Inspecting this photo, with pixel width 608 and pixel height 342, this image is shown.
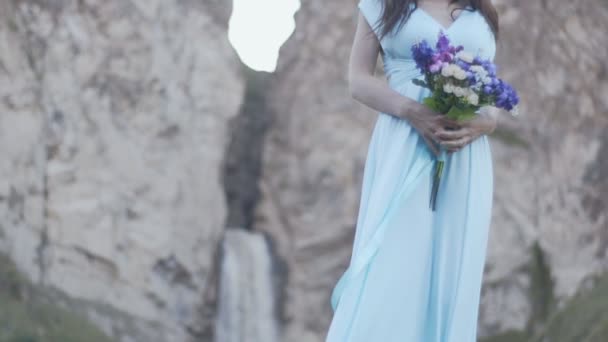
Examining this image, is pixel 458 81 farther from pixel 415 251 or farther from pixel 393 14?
pixel 415 251

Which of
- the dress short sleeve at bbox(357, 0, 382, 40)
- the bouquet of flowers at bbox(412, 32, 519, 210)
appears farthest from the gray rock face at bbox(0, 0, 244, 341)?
the bouquet of flowers at bbox(412, 32, 519, 210)

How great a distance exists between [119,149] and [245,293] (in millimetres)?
2325

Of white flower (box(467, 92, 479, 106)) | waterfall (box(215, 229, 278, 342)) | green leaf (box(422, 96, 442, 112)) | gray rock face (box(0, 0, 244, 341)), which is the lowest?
waterfall (box(215, 229, 278, 342))

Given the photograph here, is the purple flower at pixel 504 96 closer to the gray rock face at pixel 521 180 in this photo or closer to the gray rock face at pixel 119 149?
the gray rock face at pixel 119 149

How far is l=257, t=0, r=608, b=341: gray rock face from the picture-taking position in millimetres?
14555

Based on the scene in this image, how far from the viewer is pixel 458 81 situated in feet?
12.2

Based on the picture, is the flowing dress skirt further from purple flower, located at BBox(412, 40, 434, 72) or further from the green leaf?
purple flower, located at BBox(412, 40, 434, 72)

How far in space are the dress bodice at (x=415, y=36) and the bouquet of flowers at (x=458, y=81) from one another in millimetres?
135

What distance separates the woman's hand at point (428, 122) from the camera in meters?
3.90

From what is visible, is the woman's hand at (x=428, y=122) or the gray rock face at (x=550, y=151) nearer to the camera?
the woman's hand at (x=428, y=122)

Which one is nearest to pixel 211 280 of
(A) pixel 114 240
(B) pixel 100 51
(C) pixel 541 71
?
(A) pixel 114 240

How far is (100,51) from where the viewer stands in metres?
13.6

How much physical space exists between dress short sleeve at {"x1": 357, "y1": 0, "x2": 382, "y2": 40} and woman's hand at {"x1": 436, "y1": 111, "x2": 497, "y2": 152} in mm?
398

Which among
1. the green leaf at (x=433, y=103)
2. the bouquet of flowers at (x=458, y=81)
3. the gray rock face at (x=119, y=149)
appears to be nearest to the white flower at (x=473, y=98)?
the bouquet of flowers at (x=458, y=81)
